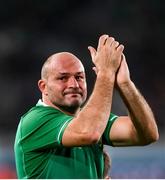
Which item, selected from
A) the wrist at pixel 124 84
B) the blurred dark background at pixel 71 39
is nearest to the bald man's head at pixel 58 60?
the wrist at pixel 124 84

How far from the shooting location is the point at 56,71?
3.46 metres

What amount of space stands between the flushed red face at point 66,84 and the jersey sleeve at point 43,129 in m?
0.09

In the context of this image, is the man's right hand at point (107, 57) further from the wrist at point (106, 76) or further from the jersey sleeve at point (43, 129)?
the jersey sleeve at point (43, 129)

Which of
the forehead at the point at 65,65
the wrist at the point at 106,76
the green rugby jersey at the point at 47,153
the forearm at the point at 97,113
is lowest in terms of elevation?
the green rugby jersey at the point at 47,153

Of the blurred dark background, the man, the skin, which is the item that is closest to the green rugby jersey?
the man

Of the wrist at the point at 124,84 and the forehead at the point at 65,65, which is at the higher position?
the forehead at the point at 65,65

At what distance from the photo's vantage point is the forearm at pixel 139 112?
3223 mm

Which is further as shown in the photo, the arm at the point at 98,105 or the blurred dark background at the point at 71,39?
the blurred dark background at the point at 71,39

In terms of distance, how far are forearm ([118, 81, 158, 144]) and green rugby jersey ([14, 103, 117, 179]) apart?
0.33 m

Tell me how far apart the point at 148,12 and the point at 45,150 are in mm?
7687

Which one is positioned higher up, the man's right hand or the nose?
the man's right hand

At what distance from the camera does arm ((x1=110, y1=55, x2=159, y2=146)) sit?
3.20 meters

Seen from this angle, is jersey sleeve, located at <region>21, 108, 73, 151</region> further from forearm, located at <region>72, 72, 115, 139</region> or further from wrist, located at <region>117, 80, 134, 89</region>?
wrist, located at <region>117, 80, 134, 89</region>

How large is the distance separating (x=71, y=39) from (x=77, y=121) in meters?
7.20
